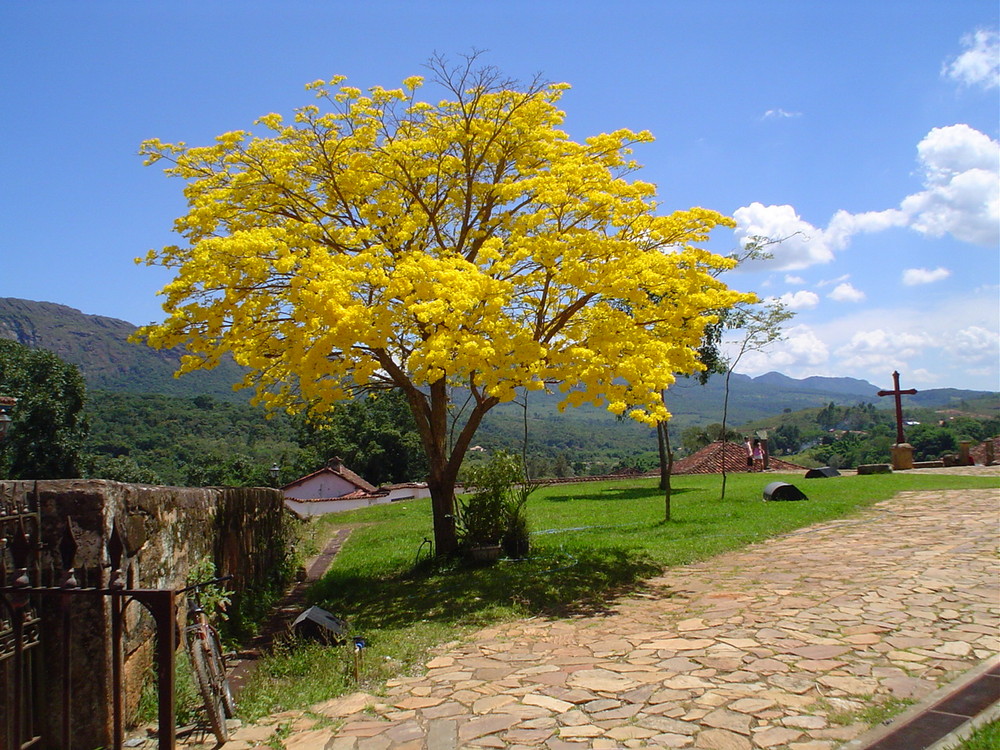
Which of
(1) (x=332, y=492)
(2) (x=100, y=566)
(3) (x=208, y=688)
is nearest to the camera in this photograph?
(2) (x=100, y=566)

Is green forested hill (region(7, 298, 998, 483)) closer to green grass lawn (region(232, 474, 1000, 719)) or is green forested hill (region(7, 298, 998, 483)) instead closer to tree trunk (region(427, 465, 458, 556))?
tree trunk (region(427, 465, 458, 556))

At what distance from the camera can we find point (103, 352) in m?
138

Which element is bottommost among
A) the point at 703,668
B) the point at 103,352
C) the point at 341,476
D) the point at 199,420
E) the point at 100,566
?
the point at 341,476

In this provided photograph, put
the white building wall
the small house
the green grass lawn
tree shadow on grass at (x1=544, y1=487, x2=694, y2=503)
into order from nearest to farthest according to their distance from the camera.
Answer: the green grass lawn
tree shadow on grass at (x1=544, y1=487, x2=694, y2=503)
the small house
the white building wall

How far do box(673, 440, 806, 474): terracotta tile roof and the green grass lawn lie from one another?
12.8m

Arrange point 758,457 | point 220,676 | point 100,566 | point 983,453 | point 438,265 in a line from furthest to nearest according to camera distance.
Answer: point 758,457 < point 983,453 < point 438,265 < point 220,676 < point 100,566

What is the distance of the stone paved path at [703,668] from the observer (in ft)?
14.9

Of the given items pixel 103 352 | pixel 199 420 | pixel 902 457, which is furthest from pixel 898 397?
pixel 103 352

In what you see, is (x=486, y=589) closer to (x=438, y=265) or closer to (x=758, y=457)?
(x=438, y=265)

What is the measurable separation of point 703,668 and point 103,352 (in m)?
153

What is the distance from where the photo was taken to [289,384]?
37.5 ft

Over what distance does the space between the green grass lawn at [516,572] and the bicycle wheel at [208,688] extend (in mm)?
374

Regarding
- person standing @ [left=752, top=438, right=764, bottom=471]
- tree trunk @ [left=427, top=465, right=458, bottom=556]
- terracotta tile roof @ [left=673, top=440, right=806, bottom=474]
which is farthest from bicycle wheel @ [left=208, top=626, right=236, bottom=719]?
person standing @ [left=752, top=438, right=764, bottom=471]

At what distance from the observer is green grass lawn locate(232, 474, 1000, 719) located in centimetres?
623
